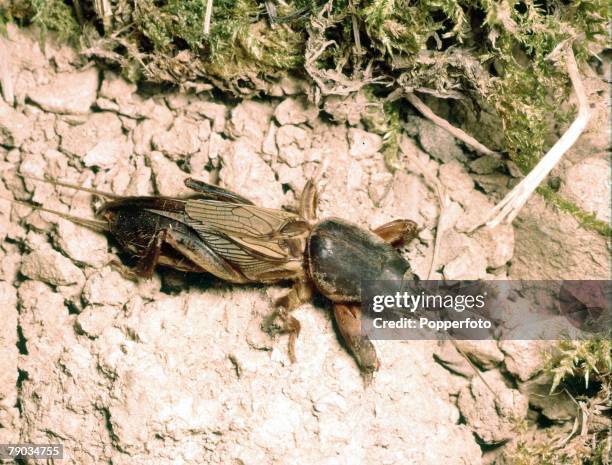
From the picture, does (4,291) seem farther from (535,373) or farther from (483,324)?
(535,373)

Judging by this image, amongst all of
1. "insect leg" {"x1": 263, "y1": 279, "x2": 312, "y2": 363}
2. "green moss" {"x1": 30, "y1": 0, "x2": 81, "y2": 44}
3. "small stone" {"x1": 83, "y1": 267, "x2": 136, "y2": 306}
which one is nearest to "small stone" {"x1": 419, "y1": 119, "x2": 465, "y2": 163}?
"insect leg" {"x1": 263, "y1": 279, "x2": 312, "y2": 363}

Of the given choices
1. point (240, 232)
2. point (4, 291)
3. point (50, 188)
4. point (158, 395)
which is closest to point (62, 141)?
point (50, 188)

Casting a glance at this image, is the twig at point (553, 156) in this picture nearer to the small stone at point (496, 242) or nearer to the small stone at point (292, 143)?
the small stone at point (496, 242)

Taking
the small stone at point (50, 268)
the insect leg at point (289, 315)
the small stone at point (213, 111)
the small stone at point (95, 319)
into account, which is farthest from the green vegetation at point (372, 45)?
the small stone at point (95, 319)

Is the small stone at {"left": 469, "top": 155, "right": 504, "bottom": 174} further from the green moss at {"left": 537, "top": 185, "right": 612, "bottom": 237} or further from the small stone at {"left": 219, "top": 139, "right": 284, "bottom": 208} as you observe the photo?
the small stone at {"left": 219, "top": 139, "right": 284, "bottom": 208}

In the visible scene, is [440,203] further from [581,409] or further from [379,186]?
[581,409]

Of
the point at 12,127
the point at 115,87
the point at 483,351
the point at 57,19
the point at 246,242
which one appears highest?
the point at 57,19

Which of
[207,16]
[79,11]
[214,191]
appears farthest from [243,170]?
Result: [79,11]
